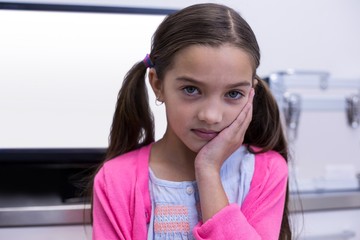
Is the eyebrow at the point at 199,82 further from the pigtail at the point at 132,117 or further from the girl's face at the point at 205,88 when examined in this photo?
the pigtail at the point at 132,117

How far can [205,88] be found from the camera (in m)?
0.63

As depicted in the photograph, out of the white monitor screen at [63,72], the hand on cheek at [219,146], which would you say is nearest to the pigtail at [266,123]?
the hand on cheek at [219,146]

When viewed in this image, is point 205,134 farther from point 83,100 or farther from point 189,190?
point 83,100

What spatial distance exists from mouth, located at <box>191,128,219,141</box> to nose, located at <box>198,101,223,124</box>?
1.7 inches

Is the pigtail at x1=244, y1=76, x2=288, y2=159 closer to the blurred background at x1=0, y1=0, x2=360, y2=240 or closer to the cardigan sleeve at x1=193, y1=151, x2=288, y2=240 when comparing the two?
Result: the cardigan sleeve at x1=193, y1=151, x2=288, y2=240

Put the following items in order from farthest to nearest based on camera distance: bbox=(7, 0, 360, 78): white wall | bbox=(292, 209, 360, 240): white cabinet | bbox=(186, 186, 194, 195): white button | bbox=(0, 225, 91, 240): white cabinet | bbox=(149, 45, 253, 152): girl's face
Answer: bbox=(7, 0, 360, 78): white wall < bbox=(292, 209, 360, 240): white cabinet < bbox=(0, 225, 91, 240): white cabinet < bbox=(186, 186, 194, 195): white button < bbox=(149, 45, 253, 152): girl's face

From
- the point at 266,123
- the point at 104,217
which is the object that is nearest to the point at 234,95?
the point at 266,123

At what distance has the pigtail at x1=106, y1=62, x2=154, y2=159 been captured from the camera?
2.66 feet

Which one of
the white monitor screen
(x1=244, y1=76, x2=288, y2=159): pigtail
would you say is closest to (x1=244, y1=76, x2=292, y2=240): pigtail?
(x1=244, y1=76, x2=288, y2=159): pigtail

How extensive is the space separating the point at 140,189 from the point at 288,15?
84 cm

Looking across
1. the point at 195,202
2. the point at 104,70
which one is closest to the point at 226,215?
the point at 195,202

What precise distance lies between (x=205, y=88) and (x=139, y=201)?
23 cm

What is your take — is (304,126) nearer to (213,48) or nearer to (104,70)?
(104,70)

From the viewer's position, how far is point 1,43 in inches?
43.7
